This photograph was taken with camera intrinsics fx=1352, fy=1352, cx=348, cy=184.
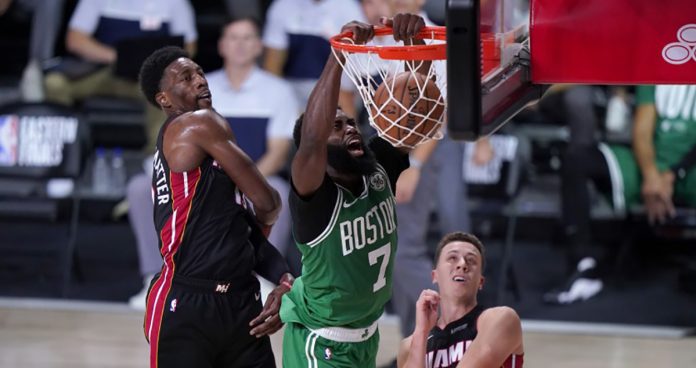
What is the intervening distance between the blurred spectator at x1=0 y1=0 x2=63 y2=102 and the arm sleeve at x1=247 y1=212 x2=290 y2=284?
172 inches

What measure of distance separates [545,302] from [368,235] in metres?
3.67

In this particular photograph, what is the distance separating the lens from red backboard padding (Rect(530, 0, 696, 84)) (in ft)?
12.2

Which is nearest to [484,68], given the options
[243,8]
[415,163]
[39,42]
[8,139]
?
[415,163]

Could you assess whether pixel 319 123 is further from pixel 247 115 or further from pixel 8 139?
pixel 8 139

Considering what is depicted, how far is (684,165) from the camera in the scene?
8.05 m

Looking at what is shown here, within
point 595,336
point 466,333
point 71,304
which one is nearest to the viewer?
point 466,333

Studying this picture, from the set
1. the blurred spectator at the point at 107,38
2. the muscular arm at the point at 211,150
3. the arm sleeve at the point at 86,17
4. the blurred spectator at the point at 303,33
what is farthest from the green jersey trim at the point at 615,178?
the muscular arm at the point at 211,150

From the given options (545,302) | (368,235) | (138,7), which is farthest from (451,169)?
(368,235)

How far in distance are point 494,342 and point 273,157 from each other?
150 inches

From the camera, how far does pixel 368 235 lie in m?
4.65

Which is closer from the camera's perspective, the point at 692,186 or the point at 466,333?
the point at 466,333

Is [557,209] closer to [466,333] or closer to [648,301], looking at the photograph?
[648,301]

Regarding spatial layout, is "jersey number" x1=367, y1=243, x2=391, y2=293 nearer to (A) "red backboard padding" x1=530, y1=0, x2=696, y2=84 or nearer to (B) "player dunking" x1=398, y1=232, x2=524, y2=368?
(B) "player dunking" x1=398, y1=232, x2=524, y2=368

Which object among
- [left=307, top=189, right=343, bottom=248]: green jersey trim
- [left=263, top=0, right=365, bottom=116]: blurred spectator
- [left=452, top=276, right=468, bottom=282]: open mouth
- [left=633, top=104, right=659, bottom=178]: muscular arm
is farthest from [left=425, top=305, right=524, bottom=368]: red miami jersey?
[left=263, top=0, right=365, bottom=116]: blurred spectator
